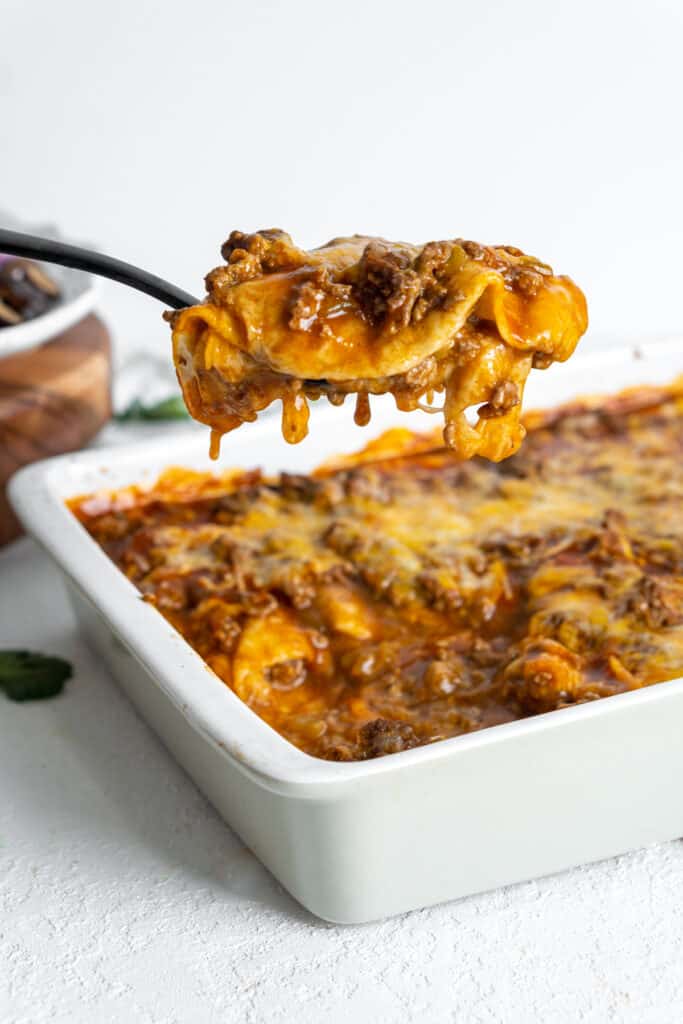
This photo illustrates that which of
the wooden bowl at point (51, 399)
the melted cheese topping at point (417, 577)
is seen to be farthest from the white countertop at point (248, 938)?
the wooden bowl at point (51, 399)

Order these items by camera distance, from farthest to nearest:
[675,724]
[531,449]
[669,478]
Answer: [531,449] → [669,478] → [675,724]

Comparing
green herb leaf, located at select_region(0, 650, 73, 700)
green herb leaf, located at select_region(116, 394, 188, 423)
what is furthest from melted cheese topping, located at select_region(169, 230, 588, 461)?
green herb leaf, located at select_region(116, 394, 188, 423)

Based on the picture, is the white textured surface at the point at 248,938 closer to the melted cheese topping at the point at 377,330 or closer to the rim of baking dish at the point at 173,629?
the rim of baking dish at the point at 173,629

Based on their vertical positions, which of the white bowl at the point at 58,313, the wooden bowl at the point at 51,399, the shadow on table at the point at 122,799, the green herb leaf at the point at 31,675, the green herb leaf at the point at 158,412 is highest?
the white bowl at the point at 58,313

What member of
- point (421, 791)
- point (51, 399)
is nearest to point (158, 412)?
point (51, 399)

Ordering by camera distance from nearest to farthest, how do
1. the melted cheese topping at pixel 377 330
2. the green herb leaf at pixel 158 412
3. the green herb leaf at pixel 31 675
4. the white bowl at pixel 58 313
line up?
the melted cheese topping at pixel 377 330
the green herb leaf at pixel 31 675
the white bowl at pixel 58 313
the green herb leaf at pixel 158 412

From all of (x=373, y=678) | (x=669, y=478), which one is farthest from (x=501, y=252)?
(x=669, y=478)

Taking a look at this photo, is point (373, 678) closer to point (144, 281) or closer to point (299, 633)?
point (299, 633)
